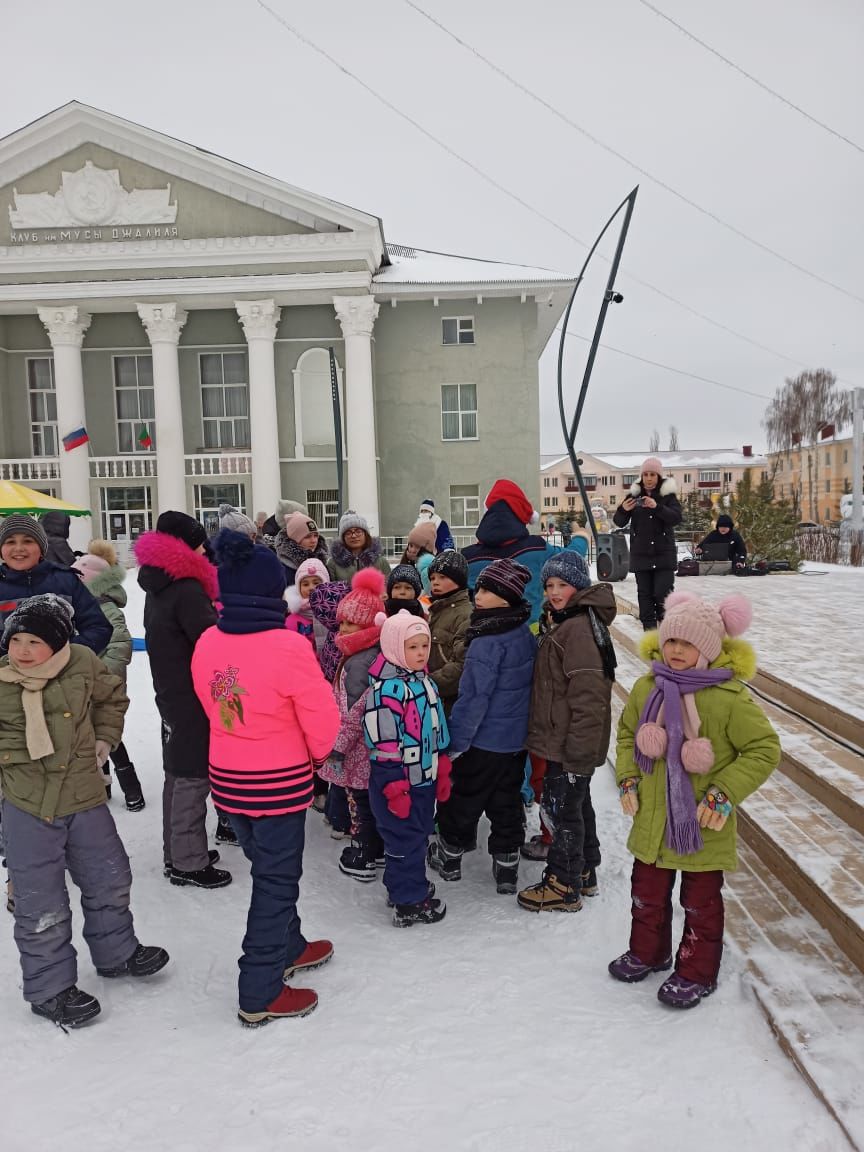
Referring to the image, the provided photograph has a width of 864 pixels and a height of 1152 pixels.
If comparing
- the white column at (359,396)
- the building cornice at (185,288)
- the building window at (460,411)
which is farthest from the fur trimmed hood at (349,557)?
the building window at (460,411)

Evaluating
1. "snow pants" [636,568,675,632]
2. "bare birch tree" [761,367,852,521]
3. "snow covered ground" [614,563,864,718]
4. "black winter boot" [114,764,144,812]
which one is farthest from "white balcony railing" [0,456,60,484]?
"bare birch tree" [761,367,852,521]

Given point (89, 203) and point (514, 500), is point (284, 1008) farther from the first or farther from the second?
point (89, 203)

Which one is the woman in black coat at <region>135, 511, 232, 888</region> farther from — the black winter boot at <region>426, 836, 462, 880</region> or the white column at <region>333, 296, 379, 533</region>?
the white column at <region>333, 296, 379, 533</region>

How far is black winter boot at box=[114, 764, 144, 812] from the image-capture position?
520 centimetres

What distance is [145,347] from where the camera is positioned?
78.9 ft

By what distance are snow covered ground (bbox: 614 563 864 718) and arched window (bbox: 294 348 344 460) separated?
1231 centimetres

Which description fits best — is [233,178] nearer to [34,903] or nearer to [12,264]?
[12,264]

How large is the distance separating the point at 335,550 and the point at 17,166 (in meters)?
22.8

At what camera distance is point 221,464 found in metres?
23.5

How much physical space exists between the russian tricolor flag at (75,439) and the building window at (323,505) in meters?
6.67

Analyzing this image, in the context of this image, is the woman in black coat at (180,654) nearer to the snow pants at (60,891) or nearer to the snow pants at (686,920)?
the snow pants at (60,891)

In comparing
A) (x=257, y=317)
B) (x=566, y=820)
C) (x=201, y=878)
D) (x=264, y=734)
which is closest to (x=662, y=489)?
(x=566, y=820)

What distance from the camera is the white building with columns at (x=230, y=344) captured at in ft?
71.2

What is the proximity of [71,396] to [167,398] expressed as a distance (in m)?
2.78
